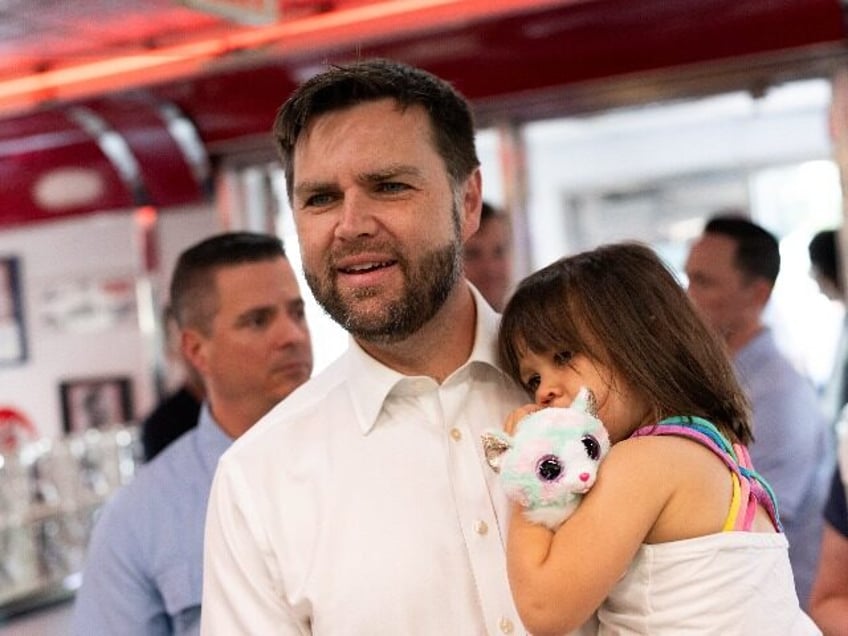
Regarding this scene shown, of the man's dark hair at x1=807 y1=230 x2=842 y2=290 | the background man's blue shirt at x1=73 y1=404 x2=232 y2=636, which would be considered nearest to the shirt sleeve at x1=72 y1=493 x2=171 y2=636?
the background man's blue shirt at x1=73 y1=404 x2=232 y2=636

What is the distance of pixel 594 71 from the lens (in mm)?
4727

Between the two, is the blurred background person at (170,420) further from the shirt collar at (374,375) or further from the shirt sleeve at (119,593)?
the shirt collar at (374,375)

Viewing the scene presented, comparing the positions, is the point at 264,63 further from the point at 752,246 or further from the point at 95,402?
the point at 752,246

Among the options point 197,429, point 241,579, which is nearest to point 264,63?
point 197,429

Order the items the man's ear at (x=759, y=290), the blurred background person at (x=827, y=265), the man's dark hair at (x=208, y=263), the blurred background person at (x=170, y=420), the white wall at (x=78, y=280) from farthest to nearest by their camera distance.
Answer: the white wall at (x=78, y=280) < the blurred background person at (x=827, y=265) < the blurred background person at (x=170, y=420) < the man's ear at (x=759, y=290) < the man's dark hair at (x=208, y=263)

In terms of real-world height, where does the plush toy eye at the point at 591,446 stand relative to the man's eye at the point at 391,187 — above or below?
below

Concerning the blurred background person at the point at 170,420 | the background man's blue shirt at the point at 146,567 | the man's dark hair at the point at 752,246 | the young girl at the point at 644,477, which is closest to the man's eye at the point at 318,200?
the young girl at the point at 644,477

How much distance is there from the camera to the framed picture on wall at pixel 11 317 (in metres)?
6.48

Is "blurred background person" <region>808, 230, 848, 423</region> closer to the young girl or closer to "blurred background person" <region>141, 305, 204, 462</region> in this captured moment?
"blurred background person" <region>141, 305, 204, 462</region>

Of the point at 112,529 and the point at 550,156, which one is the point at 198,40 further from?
the point at 112,529

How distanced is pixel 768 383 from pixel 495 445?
188cm

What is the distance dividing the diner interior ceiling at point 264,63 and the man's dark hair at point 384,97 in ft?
5.93

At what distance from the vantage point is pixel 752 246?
12.3 ft

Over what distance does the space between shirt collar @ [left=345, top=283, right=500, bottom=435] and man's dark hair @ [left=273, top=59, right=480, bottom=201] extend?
24 centimetres
